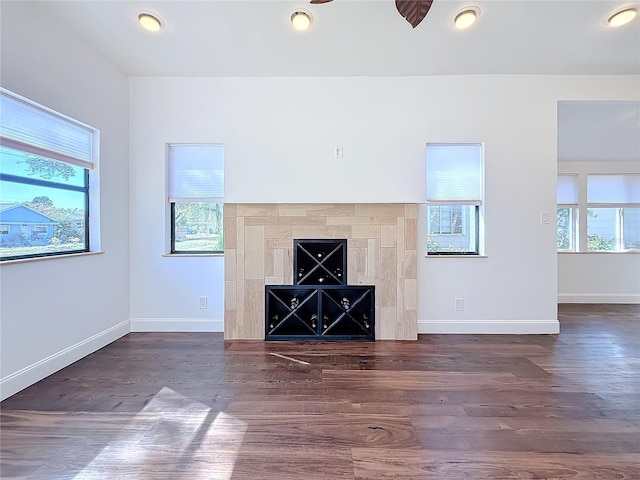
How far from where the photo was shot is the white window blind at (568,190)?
4.89 meters

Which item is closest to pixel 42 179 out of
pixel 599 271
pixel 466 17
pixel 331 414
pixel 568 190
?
pixel 331 414

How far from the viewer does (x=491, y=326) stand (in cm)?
345

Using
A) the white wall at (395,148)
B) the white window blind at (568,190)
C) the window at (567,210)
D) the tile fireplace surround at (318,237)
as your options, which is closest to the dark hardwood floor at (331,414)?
the tile fireplace surround at (318,237)

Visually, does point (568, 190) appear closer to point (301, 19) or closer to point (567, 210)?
point (567, 210)

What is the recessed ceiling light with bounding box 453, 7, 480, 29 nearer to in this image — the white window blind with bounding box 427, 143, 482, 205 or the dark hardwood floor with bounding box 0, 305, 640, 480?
the white window blind with bounding box 427, 143, 482, 205

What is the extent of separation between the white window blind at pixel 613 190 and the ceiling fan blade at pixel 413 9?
404 cm

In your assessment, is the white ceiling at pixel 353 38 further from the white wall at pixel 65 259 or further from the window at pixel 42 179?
the window at pixel 42 179

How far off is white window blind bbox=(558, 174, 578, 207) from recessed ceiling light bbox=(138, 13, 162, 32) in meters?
5.53

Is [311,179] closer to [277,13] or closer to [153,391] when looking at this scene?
[277,13]

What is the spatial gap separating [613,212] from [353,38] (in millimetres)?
4812

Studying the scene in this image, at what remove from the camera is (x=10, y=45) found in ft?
7.07

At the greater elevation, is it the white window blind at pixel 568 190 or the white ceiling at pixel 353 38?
the white ceiling at pixel 353 38

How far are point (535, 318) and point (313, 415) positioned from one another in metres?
2.79

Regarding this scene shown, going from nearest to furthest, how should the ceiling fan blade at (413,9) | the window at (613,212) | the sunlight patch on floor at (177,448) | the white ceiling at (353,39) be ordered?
1. the sunlight patch on floor at (177,448)
2. the ceiling fan blade at (413,9)
3. the white ceiling at (353,39)
4. the window at (613,212)
